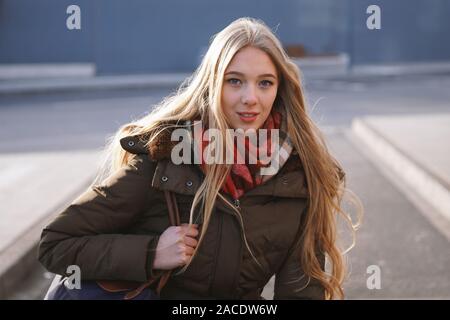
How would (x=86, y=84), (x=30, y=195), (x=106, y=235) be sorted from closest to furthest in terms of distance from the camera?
(x=106, y=235)
(x=30, y=195)
(x=86, y=84)

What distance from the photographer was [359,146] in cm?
870

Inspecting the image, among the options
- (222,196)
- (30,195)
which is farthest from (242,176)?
(30,195)

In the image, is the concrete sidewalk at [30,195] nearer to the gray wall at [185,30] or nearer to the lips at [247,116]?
the lips at [247,116]

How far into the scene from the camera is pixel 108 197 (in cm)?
223

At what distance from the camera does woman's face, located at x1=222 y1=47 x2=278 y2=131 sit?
7.73 feet

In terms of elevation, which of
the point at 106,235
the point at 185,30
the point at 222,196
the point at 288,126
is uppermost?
the point at 185,30

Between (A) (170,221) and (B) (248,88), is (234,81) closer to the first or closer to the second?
(B) (248,88)

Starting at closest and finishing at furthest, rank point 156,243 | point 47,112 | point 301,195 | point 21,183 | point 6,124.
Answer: point 156,243
point 301,195
point 21,183
point 6,124
point 47,112

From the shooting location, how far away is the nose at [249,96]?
2352 millimetres

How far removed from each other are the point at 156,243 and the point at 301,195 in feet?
1.70

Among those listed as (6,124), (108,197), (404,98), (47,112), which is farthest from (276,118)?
(404,98)

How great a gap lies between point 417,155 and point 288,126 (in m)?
4.79

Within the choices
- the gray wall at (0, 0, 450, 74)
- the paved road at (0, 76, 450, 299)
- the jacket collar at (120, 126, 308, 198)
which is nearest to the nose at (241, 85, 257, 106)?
the jacket collar at (120, 126, 308, 198)

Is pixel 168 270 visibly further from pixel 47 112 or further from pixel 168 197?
pixel 47 112
